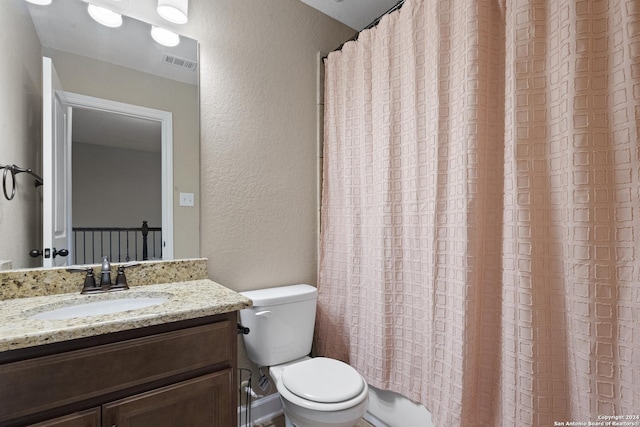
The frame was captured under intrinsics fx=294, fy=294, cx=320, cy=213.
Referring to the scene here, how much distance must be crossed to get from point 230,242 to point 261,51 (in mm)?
1137

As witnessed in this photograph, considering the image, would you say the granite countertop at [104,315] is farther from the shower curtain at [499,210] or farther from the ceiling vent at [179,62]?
the ceiling vent at [179,62]

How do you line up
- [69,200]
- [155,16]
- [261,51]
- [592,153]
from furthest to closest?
[261,51] < [155,16] < [69,200] < [592,153]

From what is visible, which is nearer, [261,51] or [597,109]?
[597,109]

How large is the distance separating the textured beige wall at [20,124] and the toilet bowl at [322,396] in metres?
1.20

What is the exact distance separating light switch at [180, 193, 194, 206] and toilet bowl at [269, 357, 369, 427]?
3.18 ft

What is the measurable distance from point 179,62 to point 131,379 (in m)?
1.44

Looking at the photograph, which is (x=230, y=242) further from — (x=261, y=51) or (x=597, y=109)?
(x=597, y=109)

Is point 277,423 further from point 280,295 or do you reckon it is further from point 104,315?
point 104,315

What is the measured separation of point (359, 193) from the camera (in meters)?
1.69

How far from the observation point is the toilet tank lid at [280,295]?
1511mm

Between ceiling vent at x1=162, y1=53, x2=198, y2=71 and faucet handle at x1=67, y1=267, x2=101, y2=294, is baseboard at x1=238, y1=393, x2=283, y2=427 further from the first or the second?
ceiling vent at x1=162, y1=53, x2=198, y2=71

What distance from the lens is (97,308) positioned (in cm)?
116


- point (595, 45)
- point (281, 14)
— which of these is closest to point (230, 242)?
point (281, 14)

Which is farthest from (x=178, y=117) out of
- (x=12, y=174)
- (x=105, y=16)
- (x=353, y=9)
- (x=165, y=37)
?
(x=353, y=9)
